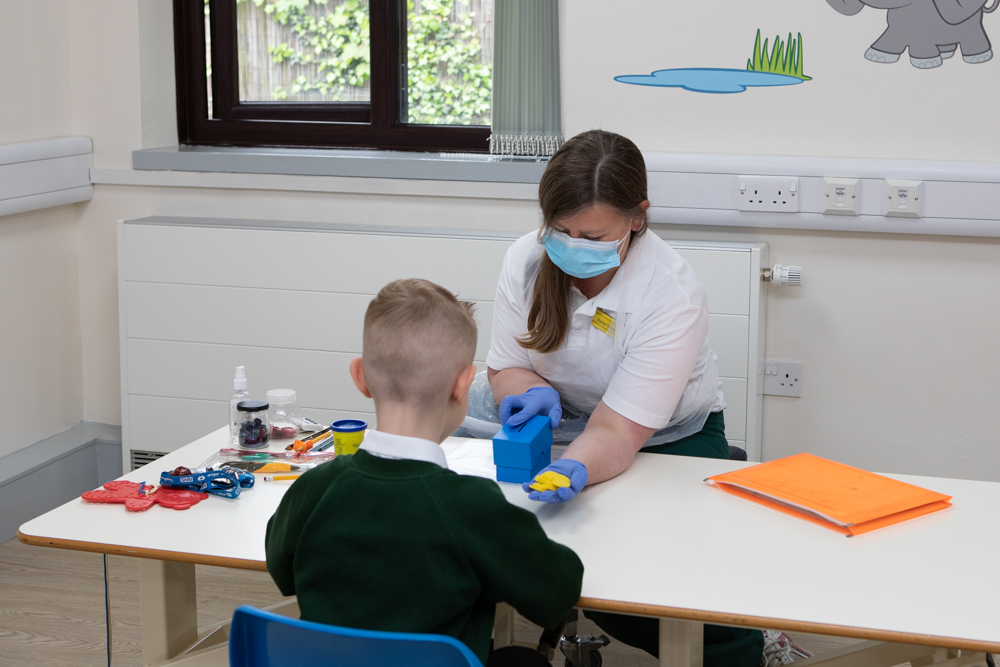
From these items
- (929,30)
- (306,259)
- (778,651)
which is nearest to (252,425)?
(306,259)

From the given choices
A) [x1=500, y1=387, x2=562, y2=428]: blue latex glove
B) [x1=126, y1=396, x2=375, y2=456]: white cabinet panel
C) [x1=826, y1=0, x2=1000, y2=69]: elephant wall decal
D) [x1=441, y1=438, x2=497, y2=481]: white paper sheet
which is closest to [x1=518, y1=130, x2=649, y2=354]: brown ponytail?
[x1=500, y1=387, x2=562, y2=428]: blue latex glove

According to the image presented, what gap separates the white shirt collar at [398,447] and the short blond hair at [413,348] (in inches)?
2.3

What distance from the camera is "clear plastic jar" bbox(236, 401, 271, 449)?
1.75 metres

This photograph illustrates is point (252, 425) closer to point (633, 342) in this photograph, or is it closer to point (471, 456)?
point (471, 456)

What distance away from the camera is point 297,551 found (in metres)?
1.18

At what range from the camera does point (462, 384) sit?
1263mm

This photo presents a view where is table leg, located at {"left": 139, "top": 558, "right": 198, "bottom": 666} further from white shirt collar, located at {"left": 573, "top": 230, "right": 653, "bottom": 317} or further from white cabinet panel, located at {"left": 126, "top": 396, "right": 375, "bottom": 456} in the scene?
white cabinet panel, located at {"left": 126, "top": 396, "right": 375, "bottom": 456}

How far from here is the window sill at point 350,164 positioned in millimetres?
2762

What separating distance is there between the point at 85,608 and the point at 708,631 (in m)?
1.64

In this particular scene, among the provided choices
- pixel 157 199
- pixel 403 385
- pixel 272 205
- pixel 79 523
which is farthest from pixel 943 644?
pixel 157 199

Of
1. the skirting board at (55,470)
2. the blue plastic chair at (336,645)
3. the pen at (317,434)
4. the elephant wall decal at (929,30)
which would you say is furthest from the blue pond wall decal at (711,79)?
the skirting board at (55,470)

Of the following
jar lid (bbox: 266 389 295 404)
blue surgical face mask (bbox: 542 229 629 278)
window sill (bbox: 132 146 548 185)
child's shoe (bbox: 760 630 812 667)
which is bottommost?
child's shoe (bbox: 760 630 812 667)

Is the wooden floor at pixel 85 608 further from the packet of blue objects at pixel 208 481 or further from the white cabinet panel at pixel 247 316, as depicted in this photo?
the packet of blue objects at pixel 208 481

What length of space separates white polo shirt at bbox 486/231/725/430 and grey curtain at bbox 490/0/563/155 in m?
0.85
